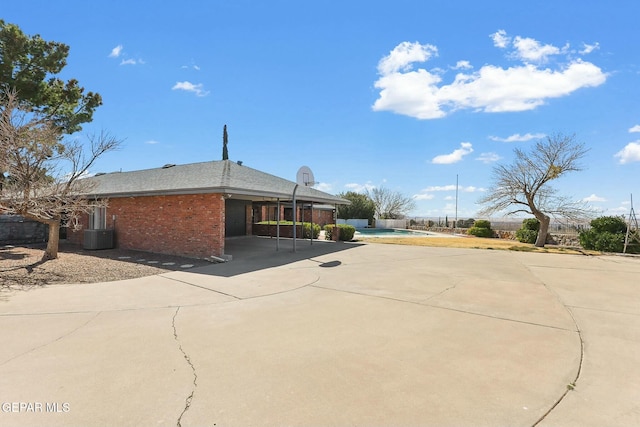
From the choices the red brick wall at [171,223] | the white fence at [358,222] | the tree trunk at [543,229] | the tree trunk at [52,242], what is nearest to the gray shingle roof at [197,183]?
the red brick wall at [171,223]

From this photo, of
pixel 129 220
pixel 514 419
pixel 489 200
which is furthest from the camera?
Answer: pixel 489 200

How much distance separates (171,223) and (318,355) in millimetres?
9953

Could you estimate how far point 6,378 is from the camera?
10.2ft

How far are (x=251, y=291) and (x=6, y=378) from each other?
3.98 meters

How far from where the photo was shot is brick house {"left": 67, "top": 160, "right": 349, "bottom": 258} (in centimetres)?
1079

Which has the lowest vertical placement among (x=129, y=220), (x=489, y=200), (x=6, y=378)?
(x=6, y=378)

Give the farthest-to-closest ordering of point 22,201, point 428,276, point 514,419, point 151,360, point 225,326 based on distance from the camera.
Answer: point 22,201
point 428,276
point 225,326
point 151,360
point 514,419

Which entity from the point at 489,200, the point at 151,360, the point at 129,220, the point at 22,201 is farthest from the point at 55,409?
the point at 489,200

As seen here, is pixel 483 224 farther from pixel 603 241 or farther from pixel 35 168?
pixel 35 168

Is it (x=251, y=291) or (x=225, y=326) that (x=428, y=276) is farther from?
(x=225, y=326)

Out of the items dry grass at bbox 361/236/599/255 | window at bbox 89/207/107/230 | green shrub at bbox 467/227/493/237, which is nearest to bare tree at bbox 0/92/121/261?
window at bbox 89/207/107/230

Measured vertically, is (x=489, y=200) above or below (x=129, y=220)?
above

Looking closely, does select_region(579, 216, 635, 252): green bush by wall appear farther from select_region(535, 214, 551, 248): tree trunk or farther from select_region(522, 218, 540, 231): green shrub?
select_region(522, 218, 540, 231): green shrub

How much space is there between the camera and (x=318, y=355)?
12.1 feet
